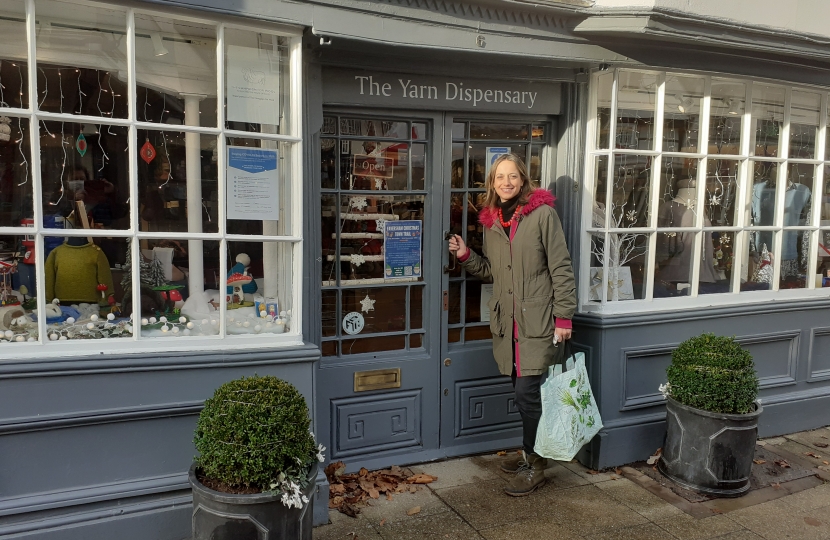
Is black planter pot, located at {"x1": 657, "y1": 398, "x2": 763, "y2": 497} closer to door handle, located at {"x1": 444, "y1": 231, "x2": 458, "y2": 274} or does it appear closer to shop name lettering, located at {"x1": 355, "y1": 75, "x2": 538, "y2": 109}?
door handle, located at {"x1": 444, "y1": 231, "x2": 458, "y2": 274}

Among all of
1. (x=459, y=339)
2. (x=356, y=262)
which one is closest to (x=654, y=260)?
(x=459, y=339)

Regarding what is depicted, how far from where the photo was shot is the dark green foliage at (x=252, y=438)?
278 centimetres

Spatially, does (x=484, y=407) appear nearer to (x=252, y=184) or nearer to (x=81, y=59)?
(x=252, y=184)

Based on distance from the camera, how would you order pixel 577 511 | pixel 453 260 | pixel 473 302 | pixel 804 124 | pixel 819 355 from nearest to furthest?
pixel 577 511 → pixel 453 260 → pixel 473 302 → pixel 804 124 → pixel 819 355

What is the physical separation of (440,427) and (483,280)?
43.6 inches

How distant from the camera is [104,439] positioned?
3344 mm

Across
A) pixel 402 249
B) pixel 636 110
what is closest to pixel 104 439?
pixel 402 249

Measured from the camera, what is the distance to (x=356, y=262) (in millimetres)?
4387

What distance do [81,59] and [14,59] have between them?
29 cm

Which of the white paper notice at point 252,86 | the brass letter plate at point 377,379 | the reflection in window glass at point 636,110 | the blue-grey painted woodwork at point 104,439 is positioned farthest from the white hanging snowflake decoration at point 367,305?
the reflection in window glass at point 636,110

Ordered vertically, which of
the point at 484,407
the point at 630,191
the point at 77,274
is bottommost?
the point at 484,407

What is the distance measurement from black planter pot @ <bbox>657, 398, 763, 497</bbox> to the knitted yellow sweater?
3678 mm

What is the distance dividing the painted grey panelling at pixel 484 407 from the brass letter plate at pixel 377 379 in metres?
0.51

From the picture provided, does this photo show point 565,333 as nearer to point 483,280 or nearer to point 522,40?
point 483,280
